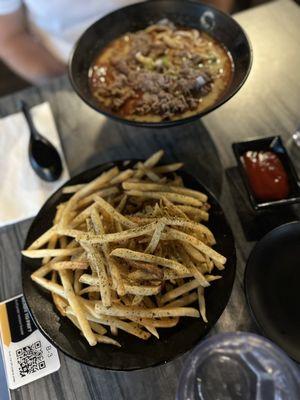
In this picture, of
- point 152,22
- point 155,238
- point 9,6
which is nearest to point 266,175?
point 155,238

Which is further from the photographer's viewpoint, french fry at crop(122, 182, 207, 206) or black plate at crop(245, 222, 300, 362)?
french fry at crop(122, 182, 207, 206)

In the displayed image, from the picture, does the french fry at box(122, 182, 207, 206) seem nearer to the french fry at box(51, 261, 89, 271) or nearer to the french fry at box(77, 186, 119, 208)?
the french fry at box(77, 186, 119, 208)

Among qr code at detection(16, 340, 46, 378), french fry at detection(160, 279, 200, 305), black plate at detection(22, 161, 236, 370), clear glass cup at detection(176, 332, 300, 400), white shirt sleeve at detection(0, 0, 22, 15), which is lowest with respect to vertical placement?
qr code at detection(16, 340, 46, 378)

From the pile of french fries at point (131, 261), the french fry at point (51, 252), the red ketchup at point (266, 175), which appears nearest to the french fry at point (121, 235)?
the pile of french fries at point (131, 261)

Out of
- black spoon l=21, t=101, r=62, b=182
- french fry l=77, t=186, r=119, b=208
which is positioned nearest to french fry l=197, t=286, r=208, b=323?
french fry l=77, t=186, r=119, b=208

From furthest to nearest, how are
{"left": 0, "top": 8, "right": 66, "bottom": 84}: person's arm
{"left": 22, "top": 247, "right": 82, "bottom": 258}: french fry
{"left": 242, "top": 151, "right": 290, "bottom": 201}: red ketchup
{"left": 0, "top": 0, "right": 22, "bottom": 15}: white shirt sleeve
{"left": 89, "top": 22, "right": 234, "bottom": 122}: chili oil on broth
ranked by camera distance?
{"left": 0, "top": 8, "right": 66, "bottom": 84}: person's arm, {"left": 0, "top": 0, "right": 22, "bottom": 15}: white shirt sleeve, {"left": 89, "top": 22, "right": 234, "bottom": 122}: chili oil on broth, {"left": 242, "top": 151, "right": 290, "bottom": 201}: red ketchup, {"left": 22, "top": 247, "right": 82, "bottom": 258}: french fry

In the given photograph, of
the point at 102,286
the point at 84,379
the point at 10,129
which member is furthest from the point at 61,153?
the point at 84,379

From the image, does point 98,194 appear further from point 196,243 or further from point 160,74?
point 160,74
